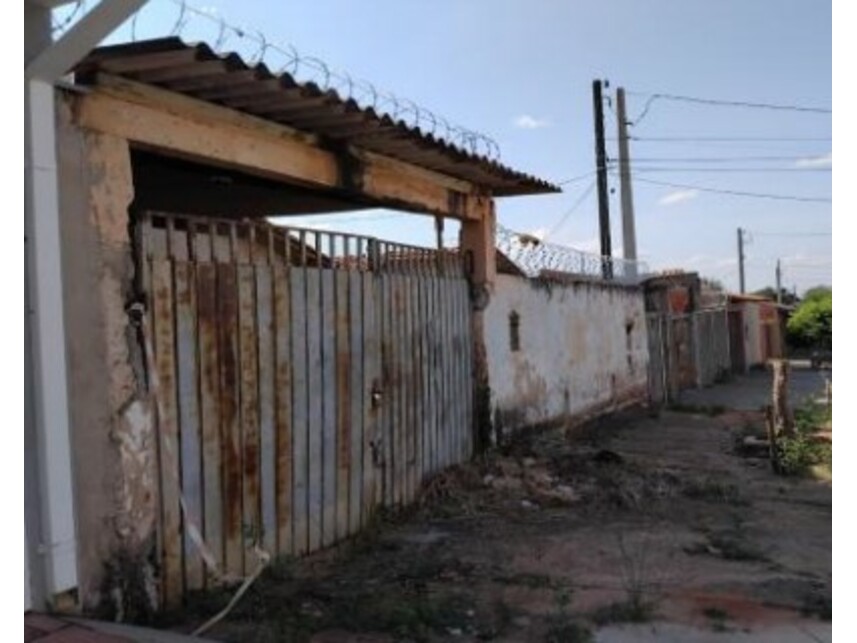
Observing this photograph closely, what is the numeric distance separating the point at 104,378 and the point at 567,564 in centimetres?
316

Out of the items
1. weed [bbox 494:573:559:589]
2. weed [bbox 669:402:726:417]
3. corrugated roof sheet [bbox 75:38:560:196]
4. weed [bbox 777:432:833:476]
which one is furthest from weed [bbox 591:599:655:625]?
weed [bbox 669:402:726:417]

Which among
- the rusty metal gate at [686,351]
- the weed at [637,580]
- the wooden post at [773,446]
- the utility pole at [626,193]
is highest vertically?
the utility pole at [626,193]

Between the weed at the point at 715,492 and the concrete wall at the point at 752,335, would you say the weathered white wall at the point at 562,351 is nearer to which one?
the weed at the point at 715,492

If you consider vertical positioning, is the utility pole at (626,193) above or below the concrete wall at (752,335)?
above

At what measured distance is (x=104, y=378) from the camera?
4250 millimetres

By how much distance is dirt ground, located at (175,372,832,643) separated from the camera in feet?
14.7

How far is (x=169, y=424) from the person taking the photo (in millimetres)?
4672

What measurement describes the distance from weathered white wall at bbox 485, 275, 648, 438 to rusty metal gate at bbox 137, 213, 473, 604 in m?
1.74

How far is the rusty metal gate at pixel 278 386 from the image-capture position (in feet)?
15.5

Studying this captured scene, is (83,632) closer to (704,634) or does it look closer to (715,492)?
(704,634)

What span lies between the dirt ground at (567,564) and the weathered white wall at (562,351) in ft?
2.77

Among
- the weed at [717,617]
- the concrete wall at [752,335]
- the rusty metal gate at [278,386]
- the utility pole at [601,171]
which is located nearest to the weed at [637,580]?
the weed at [717,617]

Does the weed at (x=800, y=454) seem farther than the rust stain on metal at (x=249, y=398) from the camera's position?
Yes
